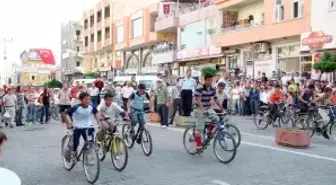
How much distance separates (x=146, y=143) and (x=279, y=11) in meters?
19.7

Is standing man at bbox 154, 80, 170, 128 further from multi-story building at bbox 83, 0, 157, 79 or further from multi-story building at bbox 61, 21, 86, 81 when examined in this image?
multi-story building at bbox 61, 21, 86, 81

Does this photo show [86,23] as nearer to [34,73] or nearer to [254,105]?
[34,73]

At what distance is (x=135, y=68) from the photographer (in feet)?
194

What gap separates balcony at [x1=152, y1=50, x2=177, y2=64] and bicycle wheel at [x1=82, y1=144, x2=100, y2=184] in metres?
34.9

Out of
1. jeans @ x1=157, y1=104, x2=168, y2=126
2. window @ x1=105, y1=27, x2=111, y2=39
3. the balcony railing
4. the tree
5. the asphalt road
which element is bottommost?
the asphalt road

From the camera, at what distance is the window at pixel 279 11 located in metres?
29.0

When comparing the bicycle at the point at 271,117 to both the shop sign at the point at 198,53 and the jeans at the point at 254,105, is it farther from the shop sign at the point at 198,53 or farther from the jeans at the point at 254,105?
the shop sign at the point at 198,53

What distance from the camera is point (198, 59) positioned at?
1575 inches

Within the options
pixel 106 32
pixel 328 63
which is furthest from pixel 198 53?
pixel 106 32

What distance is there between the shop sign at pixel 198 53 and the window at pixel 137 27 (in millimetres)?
12953

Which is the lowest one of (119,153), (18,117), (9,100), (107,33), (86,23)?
(18,117)

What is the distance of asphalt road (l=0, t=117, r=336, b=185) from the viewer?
8.81 meters

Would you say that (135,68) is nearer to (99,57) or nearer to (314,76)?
(99,57)

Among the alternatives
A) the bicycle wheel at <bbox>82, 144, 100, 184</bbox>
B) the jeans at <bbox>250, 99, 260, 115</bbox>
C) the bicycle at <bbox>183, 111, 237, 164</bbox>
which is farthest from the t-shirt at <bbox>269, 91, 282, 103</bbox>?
the bicycle wheel at <bbox>82, 144, 100, 184</bbox>
